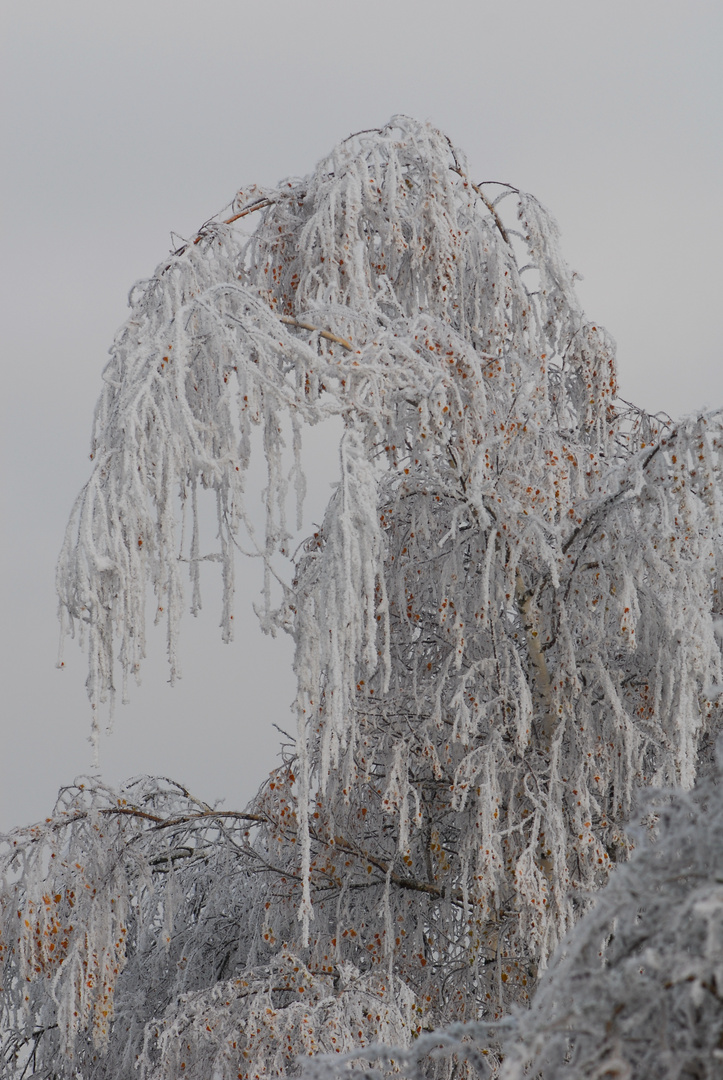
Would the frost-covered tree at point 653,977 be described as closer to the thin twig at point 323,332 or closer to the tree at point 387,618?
the tree at point 387,618

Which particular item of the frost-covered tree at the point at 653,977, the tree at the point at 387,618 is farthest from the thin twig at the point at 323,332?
the frost-covered tree at the point at 653,977

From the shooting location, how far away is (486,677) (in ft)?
17.2

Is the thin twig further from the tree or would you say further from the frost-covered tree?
the frost-covered tree

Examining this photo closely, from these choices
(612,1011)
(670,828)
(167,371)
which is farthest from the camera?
(167,371)

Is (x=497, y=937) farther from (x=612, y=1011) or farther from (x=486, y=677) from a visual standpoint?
(x=612, y=1011)

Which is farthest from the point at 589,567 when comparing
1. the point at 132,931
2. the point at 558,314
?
the point at 132,931

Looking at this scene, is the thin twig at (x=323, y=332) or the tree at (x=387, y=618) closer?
the tree at (x=387, y=618)

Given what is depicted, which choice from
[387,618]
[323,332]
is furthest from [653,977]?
[323,332]

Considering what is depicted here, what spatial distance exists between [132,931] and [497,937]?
2541 mm

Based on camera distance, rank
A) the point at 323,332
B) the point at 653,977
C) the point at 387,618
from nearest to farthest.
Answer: the point at 653,977 < the point at 387,618 < the point at 323,332

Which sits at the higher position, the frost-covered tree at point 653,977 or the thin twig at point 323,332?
the thin twig at point 323,332

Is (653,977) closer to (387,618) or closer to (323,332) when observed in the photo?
(387,618)

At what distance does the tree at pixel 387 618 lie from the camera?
4258 mm

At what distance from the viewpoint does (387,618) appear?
4.24 metres
